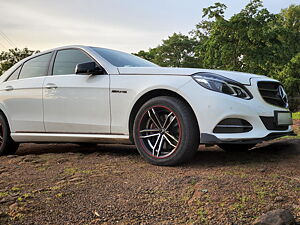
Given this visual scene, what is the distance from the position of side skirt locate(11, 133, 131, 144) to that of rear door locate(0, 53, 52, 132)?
0.09 meters

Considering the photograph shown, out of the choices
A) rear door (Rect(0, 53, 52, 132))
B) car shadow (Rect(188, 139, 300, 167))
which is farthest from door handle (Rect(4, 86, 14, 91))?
car shadow (Rect(188, 139, 300, 167))

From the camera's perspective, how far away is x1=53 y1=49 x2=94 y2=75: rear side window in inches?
178

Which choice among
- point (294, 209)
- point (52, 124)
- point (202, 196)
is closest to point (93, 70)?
point (52, 124)

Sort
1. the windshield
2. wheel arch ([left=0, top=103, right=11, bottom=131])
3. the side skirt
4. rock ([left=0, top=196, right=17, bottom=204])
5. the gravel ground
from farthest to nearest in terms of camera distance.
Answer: wheel arch ([left=0, top=103, right=11, bottom=131]) < the windshield < the side skirt < rock ([left=0, top=196, right=17, bottom=204]) < the gravel ground

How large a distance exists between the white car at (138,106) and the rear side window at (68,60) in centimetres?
2

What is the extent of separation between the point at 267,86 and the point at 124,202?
Result: 2.31 metres

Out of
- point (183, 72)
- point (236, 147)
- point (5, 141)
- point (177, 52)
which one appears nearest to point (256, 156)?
point (236, 147)

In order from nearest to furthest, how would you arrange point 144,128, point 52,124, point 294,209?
point 294,209 → point 144,128 → point 52,124

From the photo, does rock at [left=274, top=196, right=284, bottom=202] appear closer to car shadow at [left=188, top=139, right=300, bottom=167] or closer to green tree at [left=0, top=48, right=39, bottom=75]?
car shadow at [left=188, top=139, right=300, bottom=167]

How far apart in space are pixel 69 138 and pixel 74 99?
560mm

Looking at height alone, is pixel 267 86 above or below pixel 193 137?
above

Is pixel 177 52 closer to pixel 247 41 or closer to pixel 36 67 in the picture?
pixel 247 41

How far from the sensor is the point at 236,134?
332cm

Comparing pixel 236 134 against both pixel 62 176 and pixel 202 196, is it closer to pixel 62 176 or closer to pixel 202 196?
pixel 202 196
